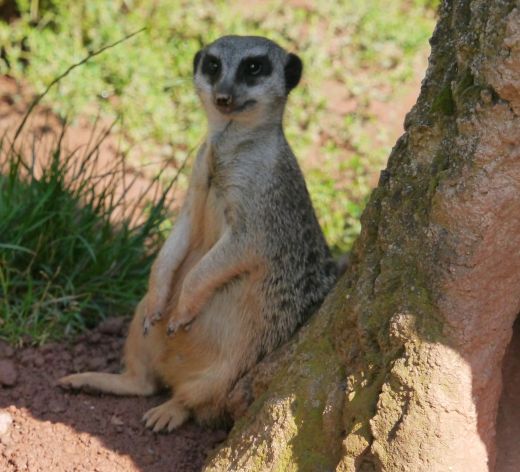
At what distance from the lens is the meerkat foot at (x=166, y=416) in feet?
11.1

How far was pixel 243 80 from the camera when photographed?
363 centimetres

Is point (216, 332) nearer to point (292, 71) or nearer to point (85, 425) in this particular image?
point (85, 425)

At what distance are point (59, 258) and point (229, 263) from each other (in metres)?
1.07

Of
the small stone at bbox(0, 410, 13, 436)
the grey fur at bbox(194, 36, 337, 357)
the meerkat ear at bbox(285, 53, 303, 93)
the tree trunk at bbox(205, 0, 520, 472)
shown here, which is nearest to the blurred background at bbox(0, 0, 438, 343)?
the meerkat ear at bbox(285, 53, 303, 93)

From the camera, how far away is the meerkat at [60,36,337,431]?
341cm

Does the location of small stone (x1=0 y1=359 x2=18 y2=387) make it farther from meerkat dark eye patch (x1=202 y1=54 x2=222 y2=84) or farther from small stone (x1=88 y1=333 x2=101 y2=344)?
meerkat dark eye patch (x1=202 y1=54 x2=222 y2=84)

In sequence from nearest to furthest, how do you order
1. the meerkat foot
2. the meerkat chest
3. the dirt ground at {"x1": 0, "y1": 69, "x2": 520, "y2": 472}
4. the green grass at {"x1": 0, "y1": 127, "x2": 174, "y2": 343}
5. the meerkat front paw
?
the dirt ground at {"x1": 0, "y1": 69, "x2": 520, "y2": 472} < the meerkat foot < the meerkat chest < the meerkat front paw < the green grass at {"x1": 0, "y1": 127, "x2": 174, "y2": 343}

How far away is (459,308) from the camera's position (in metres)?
2.47

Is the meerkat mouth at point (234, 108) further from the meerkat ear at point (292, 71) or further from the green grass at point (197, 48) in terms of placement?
the green grass at point (197, 48)

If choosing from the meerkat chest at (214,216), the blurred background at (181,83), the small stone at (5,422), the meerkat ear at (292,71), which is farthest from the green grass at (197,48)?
the small stone at (5,422)

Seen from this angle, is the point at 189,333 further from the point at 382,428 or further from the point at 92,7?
the point at 92,7

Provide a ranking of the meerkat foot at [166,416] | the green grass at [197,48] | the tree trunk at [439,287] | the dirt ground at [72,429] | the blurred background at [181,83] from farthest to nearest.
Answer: the green grass at [197,48] → the blurred background at [181,83] → the meerkat foot at [166,416] → the dirt ground at [72,429] → the tree trunk at [439,287]

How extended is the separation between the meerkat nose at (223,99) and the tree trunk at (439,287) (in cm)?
88

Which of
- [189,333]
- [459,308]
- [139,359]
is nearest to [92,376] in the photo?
[139,359]
